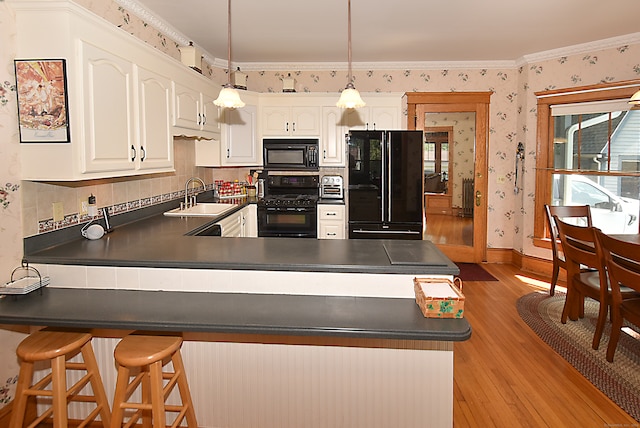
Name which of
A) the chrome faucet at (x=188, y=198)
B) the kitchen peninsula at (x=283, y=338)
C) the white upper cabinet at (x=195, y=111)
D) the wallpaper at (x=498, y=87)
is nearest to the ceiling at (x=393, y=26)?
the wallpaper at (x=498, y=87)

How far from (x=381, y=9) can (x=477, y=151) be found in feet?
9.07

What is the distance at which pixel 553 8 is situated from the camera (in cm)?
369

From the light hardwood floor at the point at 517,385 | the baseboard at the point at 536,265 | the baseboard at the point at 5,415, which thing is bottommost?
the light hardwood floor at the point at 517,385

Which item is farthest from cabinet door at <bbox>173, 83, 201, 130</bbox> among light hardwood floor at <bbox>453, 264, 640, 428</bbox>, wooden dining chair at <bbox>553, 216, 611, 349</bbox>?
wooden dining chair at <bbox>553, 216, 611, 349</bbox>

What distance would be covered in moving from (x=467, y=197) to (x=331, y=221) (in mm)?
2012

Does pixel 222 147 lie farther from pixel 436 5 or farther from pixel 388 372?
pixel 388 372

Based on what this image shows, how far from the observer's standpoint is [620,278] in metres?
2.79

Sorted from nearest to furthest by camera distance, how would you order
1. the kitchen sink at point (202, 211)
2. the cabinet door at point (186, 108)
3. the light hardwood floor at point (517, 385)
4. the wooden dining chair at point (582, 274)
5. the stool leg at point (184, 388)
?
the stool leg at point (184, 388) < the light hardwood floor at point (517, 385) < the wooden dining chair at point (582, 274) < the cabinet door at point (186, 108) < the kitchen sink at point (202, 211)

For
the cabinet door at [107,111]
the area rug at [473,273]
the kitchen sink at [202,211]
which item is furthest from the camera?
the area rug at [473,273]

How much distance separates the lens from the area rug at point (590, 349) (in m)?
2.72

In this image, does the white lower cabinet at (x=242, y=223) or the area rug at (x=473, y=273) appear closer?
the white lower cabinet at (x=242, y=223)

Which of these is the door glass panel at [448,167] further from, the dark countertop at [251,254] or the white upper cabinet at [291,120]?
the dark countertop at [251,254]

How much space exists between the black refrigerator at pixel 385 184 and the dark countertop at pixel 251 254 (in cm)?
245

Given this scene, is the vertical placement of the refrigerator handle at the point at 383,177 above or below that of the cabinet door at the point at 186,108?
below
